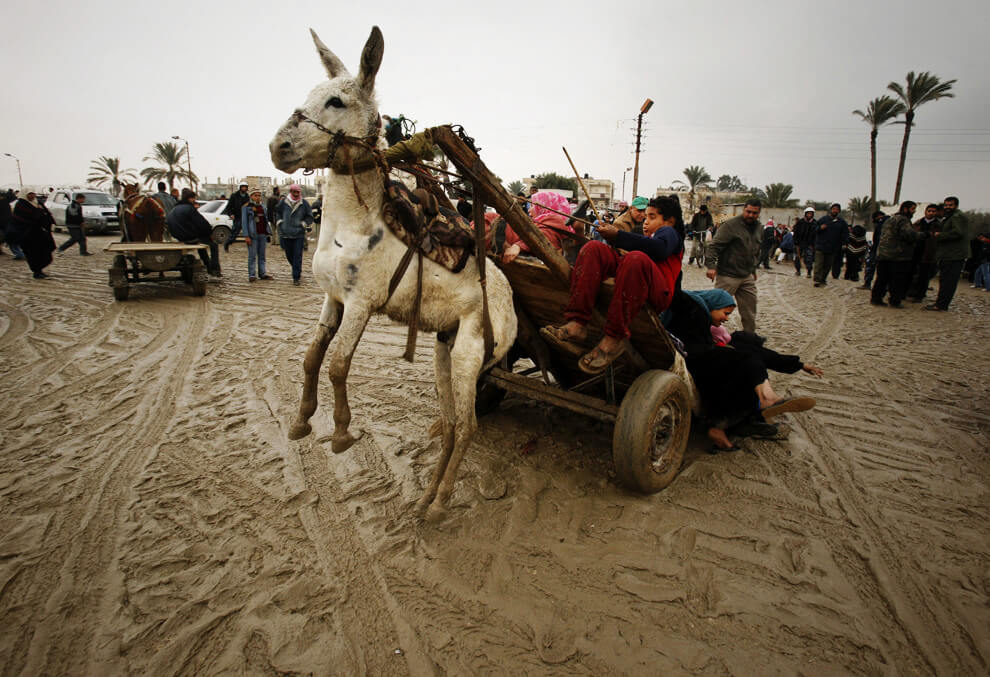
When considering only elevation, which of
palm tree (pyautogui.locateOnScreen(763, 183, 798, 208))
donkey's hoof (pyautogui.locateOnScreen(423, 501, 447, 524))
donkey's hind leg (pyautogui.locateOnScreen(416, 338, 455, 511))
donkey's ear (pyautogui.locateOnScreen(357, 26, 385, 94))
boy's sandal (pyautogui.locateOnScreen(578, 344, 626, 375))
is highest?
palm tree (pyautogui.locateOnScreen(763, 183, 798, 208))

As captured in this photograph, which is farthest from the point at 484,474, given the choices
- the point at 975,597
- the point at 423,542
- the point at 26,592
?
the point at 975,597

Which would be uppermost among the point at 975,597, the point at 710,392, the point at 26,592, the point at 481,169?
the point at 481,169

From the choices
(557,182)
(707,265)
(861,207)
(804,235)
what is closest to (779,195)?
(861,207)

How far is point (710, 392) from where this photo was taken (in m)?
4.05

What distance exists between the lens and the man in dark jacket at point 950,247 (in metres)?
9.22

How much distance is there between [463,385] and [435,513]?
2.78 ft

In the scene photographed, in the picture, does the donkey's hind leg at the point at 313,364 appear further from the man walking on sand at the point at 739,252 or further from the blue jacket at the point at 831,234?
the blue jacket at the point at 831,234

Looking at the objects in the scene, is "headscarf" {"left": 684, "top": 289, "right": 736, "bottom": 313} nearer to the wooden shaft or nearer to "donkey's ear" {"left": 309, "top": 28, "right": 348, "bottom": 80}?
the wooden shaft

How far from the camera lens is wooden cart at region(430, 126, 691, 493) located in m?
2.57

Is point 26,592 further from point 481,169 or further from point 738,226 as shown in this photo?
point 738,226

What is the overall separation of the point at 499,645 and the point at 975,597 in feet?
8.69

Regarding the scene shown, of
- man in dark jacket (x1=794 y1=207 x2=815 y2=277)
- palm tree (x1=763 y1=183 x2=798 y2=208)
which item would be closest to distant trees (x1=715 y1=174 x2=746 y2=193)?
palm tree (x1=763 y1=183 x2=798 y2=208)

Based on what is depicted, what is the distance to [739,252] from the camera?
601 cm

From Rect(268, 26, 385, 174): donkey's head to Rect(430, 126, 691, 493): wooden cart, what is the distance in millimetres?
500
